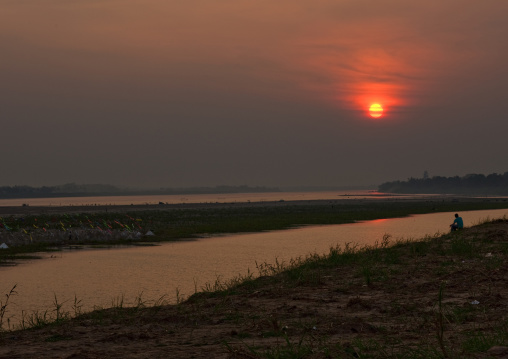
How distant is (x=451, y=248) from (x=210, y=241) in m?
26.5

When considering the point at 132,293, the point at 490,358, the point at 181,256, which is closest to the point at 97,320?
the point at 132,293

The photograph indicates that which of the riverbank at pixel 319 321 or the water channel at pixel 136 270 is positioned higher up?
the riverbank at pixel 319 321

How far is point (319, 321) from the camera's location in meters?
12.4

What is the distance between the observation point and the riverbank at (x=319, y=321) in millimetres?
9695

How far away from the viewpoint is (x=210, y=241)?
47219mm

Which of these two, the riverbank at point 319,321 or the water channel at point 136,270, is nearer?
the riverbank at point 319,321

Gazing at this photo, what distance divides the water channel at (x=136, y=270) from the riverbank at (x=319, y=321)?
495cm

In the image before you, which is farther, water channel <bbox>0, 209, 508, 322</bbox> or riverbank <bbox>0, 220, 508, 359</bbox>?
water channel <bbox>0, 209, 508, 322</bbox>

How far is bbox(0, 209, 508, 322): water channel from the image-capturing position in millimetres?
21922

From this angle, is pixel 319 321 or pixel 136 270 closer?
pixel 319 321

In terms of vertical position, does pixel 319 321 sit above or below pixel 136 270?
above

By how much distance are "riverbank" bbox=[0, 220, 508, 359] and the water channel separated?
495 centimetres

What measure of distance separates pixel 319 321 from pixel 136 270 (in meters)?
18.7

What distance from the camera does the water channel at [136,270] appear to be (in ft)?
71.9
